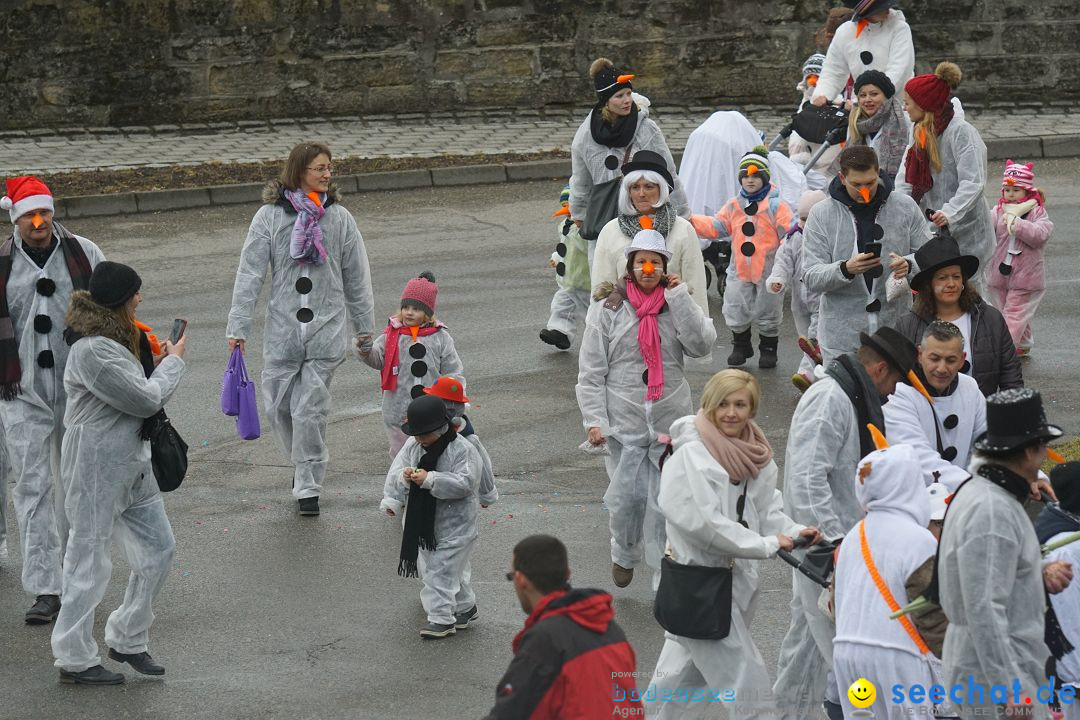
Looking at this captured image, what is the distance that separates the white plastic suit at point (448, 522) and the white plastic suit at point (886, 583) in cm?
256

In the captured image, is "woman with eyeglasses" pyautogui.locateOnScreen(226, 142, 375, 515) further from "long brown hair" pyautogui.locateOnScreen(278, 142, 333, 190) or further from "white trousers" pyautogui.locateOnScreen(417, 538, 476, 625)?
"white trousers" pyautogui.locateOnScreen(417, 538, 476, 625)

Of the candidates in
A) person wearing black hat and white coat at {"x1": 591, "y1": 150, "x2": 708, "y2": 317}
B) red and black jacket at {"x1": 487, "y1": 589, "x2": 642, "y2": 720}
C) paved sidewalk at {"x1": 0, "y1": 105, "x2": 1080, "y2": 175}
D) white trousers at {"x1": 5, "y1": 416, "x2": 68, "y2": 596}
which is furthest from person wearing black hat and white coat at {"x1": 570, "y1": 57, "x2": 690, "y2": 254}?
paved sidewalk at {"x1": 0, "y1": 105, "x2": 1080, "y2": 175}

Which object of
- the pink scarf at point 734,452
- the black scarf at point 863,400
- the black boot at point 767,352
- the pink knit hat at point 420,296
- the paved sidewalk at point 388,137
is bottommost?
the black boot at point 767,352

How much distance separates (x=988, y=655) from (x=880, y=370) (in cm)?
174

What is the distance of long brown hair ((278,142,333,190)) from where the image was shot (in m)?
9.87

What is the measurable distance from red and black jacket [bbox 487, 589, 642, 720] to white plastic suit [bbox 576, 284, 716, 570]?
3391mm

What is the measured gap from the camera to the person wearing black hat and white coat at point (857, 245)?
30.8ft

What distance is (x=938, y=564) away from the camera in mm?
5551

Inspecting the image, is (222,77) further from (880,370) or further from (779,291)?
(880,370)

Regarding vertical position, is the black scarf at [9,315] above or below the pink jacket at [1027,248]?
above

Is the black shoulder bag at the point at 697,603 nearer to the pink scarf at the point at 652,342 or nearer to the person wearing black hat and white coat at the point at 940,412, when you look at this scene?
the person wearing black hat and white coat at the point at 940,412

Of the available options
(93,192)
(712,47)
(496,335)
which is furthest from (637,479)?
(712,47)

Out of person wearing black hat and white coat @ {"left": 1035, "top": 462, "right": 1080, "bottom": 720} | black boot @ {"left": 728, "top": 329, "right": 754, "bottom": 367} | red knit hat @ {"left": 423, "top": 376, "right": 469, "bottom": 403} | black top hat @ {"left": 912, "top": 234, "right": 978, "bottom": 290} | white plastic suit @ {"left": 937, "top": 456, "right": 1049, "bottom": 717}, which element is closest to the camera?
white plastic suit @ {"left": 937, "top": 456, "right": 1049, "bottom": 717}

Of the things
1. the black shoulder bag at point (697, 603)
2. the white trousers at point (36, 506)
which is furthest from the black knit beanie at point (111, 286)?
the black shoulder bag at point (697, 603)
